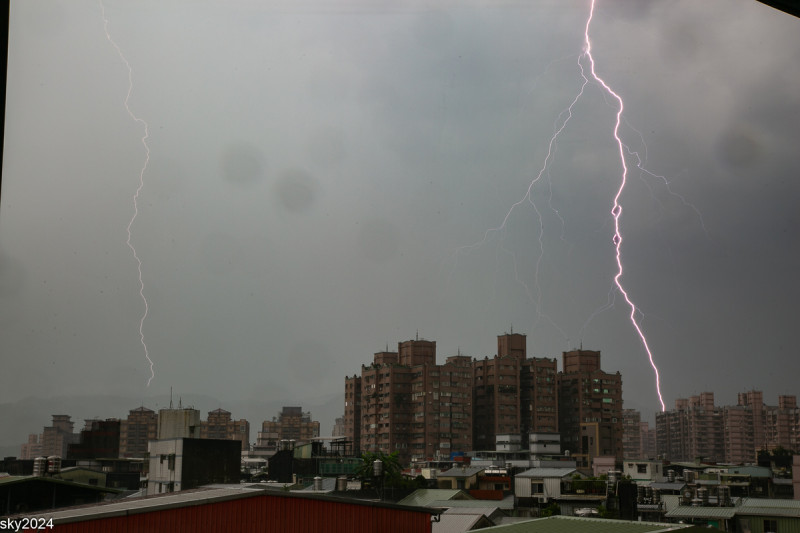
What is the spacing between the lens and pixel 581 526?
9.70 metres

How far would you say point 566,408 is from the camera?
66688 millimetres

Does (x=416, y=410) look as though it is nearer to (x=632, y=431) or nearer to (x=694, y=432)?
(x=694, y=432)

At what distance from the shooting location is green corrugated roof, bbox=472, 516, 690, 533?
9.20 meters

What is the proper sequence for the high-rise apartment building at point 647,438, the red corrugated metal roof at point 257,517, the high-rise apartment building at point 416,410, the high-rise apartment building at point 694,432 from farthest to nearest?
the high-rise apartment building at point 647,438, the high-rise apartment building at point 694,432, the high-rise apartment building at point 416,410, the red corrugated metal roof at point 257,517

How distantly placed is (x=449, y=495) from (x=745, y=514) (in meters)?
8.65

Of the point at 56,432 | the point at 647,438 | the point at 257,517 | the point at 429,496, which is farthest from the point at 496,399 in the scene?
the point at 647,438

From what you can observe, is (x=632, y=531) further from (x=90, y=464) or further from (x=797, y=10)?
(x=90, y=464)

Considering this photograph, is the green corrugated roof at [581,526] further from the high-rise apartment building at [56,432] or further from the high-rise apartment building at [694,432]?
the high-rise apartment building at [694,432]

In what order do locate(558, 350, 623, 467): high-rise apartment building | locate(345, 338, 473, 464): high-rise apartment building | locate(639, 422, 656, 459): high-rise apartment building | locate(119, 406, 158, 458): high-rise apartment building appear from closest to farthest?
locate(345, 338, 473, 464): high-rise apartment building → locate(558, 350, 623, 467): high-rise apartment building → locate(119, 406, 158, 458): high-rise apartment building → locate(639, 422, 656, 459): high-rise apartment building

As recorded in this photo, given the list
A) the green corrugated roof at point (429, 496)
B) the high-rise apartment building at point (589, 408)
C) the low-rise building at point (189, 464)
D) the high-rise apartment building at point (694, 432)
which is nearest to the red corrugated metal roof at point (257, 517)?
the green corrugated roof at point (429, 496)

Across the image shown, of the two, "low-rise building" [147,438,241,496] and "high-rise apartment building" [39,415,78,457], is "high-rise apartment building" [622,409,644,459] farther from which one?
"low-rise building" [147,438,241,496]

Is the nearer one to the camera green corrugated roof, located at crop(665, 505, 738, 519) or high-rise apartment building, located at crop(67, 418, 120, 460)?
green corrugated roof, located at crop(665, 505, 738, 519)

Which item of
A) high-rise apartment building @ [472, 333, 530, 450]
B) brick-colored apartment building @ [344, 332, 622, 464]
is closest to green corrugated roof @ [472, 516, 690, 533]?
brick-colored apartment building @ [344, 332, 622, 464]

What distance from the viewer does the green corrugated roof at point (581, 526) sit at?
9.20m
